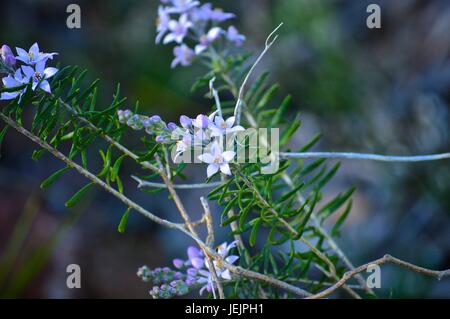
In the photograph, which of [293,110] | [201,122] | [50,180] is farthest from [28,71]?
[293,110]

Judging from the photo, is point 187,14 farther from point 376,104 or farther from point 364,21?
point 364,21

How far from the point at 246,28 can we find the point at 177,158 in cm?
274

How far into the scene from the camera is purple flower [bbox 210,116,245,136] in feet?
3.63

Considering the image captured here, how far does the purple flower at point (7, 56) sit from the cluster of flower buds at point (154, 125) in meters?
0.21

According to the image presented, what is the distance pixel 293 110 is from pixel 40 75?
242 centimetres

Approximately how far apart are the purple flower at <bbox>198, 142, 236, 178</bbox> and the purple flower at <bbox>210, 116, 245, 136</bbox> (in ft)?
0.07

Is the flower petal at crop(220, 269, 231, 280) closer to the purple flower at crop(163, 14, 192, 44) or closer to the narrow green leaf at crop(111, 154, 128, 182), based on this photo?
the narrow green leaf at crop(111, 154, 128, 182)

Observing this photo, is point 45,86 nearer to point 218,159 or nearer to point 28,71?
point 28,71

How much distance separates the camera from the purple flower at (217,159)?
1.09 metres

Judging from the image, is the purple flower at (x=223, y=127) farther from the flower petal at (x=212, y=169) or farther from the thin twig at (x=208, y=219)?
the thin twig at (x=208, y=219)

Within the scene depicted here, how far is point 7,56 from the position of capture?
116 cm
